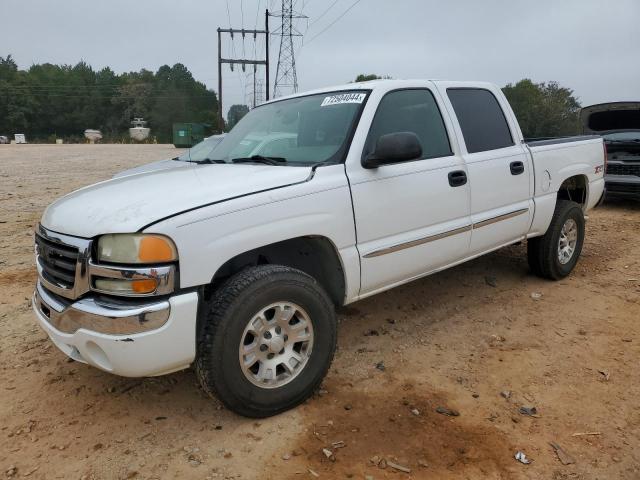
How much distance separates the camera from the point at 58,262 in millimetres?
2646

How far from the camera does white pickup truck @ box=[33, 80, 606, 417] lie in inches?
94.3

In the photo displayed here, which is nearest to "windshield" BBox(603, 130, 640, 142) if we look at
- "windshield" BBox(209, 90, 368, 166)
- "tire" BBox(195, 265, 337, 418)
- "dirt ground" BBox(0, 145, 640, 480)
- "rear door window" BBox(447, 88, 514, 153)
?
"dirt ground" BBox(0, 145, 640, 480)

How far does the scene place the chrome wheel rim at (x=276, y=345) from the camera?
105 inches

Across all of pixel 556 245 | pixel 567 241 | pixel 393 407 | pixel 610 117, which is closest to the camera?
pixel 393 407

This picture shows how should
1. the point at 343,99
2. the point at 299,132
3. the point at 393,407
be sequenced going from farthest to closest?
the point at 299,132
the point at 343,99
the point at 393,407

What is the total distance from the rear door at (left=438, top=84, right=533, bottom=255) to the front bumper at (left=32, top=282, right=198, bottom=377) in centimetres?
239

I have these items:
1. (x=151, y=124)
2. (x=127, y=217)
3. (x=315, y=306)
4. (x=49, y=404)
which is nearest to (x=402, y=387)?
(x=315, y=306)

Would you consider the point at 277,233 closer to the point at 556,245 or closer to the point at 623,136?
the point at 556,245

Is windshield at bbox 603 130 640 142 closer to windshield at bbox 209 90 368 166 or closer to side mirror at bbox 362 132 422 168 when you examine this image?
windshield at bbox 209 90 368 166

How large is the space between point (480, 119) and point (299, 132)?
1608 mm

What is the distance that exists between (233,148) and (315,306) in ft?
5.49

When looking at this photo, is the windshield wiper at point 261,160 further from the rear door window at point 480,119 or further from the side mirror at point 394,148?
the rear door window at point 480,119

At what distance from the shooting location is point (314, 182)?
9.55 feet

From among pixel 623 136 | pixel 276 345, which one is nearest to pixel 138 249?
pixel 276 345
